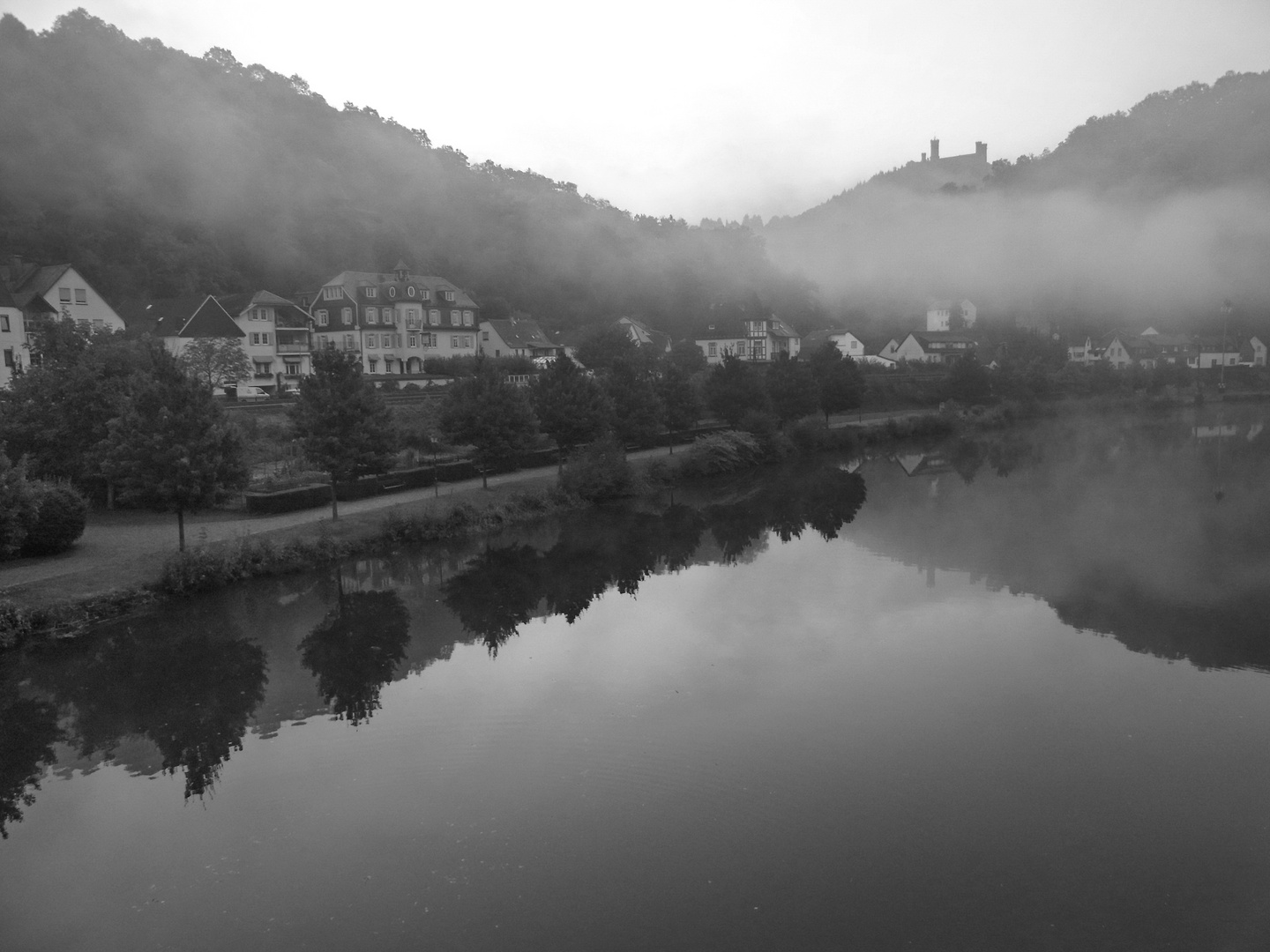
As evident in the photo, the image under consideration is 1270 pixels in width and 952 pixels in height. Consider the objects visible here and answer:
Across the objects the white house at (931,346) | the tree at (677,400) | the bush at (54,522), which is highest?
the white house at (931,346)

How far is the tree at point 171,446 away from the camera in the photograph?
20.5m

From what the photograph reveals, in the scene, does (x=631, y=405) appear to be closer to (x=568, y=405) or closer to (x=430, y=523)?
(x=568, y=405)

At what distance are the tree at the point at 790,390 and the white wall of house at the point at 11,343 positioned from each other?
36998 mm

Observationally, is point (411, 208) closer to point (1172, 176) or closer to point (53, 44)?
point (53, 44)

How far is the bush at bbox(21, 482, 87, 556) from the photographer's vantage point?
67.9 ft

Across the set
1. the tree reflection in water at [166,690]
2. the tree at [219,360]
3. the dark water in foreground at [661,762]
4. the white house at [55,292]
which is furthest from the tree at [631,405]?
the white house at [55,292]

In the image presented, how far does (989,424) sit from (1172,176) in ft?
272

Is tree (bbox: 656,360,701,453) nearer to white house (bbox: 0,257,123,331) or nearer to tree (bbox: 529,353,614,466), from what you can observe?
tree (bbox: 529,353,614,466)

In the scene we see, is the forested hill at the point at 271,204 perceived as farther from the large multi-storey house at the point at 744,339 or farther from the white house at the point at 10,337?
the white house at the point at 10,337

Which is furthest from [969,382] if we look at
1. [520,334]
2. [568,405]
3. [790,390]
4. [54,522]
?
[54,522]

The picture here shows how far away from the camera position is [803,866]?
32.3 feet

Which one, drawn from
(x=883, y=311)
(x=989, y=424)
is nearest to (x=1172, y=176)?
(x=883, y=311)

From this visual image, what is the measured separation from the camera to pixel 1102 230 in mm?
122500

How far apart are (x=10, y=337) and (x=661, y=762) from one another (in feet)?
147
